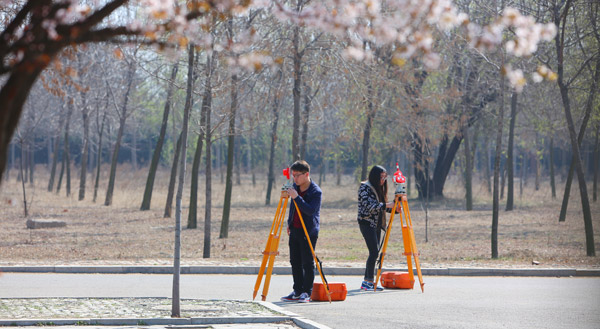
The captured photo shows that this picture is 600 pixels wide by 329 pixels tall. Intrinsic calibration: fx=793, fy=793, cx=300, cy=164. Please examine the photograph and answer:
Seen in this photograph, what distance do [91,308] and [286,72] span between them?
11.4m

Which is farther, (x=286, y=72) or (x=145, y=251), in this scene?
(x=286, y=72)

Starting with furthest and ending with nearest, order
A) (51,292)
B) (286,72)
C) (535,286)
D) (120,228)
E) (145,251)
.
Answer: (120,228) → (286,72) → (145,251) → (535,286) → (51,292)

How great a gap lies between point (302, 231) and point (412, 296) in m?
1.96

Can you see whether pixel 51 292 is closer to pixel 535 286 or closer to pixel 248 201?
pixel 535 286

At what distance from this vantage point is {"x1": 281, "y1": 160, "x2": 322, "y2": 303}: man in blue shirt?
10.4 meters

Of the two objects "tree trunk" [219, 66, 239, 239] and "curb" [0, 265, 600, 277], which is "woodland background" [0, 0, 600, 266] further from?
"curb" [0, 265, 600, 277]

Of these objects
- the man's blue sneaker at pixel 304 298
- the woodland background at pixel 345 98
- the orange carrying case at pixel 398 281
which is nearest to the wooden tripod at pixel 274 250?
the man's blue sneaker at pixel 304 298

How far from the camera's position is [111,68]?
36.5 metres

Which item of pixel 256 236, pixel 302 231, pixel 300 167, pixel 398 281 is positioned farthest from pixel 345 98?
pixel 302 231

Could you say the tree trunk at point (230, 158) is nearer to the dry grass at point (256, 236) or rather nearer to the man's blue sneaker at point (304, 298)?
the dry grass at point (256, 236)

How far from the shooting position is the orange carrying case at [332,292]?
10524mm

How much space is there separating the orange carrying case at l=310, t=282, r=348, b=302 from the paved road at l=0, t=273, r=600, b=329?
15cm

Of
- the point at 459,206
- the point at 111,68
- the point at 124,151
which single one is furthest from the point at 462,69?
the point at 124,151

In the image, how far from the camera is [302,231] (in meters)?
10.5
